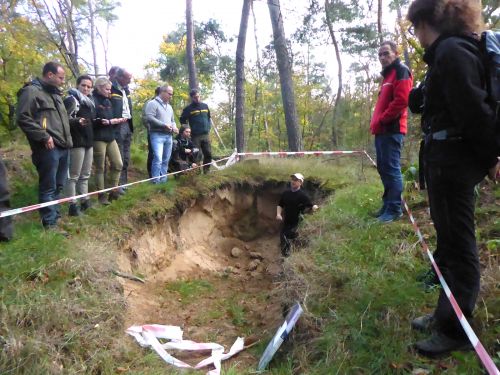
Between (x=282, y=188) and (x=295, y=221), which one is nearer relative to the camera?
(x=295, y=221)

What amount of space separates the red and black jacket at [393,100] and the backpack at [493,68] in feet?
9.02

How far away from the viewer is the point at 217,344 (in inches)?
163

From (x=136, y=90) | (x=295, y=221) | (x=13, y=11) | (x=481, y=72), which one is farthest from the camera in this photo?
(x=136, y=90)

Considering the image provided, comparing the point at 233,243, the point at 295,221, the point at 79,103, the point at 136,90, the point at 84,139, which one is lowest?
the point at 233,243

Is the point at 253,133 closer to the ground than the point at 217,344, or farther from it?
farther from it

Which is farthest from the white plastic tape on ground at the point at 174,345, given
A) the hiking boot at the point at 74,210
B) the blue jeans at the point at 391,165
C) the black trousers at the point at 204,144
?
the black trousers at the point at 204,144

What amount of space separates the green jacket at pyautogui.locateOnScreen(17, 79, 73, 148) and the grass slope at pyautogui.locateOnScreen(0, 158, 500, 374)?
116cm

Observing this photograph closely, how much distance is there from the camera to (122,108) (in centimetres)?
696

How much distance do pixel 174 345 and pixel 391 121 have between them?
12.3 ft

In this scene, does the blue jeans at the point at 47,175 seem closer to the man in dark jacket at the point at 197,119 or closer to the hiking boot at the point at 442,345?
the man in dark jacket at the point at 197,119

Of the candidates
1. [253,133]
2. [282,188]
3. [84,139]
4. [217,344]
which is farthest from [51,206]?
[253,133]

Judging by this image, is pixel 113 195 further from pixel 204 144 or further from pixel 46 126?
pixel 204 144

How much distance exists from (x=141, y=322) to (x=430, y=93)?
12.3 feet

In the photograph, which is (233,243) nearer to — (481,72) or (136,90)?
(481,72)
